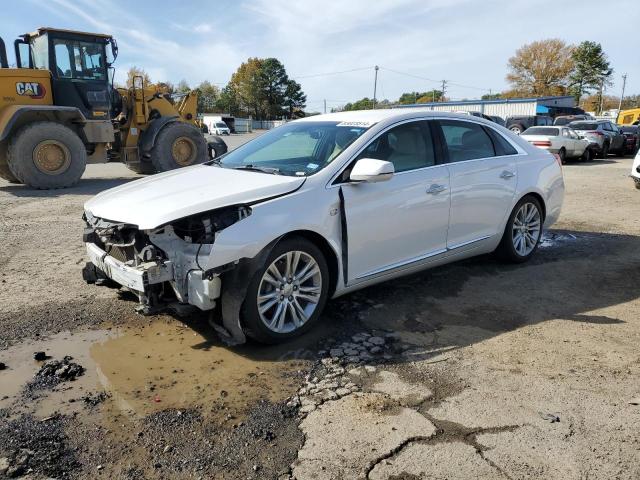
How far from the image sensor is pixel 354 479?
2525mm

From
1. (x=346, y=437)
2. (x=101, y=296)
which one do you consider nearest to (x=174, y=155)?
(x=101, y=296)

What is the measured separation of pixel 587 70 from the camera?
72750 millimetres

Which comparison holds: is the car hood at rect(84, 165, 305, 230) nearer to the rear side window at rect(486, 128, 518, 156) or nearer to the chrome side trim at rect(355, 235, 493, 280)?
the chrome side trim at rect(355, 235, 493, 280)

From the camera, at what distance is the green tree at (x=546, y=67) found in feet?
237

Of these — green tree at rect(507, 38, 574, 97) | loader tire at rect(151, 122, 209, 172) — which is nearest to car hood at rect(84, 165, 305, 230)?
loader tire at rect(151, 122, 209, 172)

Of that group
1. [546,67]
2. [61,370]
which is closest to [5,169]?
[61,370]

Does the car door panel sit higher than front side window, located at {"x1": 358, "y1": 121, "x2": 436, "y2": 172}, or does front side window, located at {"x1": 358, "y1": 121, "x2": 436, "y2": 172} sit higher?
front side window, located at {"x1": 358, "y1": 121, "x2": 436, "y2": 172}

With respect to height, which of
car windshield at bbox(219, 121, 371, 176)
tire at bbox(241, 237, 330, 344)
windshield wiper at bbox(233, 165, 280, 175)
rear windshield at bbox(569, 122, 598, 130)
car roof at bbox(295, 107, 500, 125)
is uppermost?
rear windshield at bbox(569, 122, 598, 130)

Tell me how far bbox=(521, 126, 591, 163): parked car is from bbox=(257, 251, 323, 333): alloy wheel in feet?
56.9

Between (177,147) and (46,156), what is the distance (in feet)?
10.4

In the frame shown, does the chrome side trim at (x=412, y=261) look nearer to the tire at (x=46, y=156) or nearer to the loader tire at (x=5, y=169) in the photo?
the tire at (x=46, y=156)

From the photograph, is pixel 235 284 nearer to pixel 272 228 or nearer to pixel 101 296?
pixel 272 228

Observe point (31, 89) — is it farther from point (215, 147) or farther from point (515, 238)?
point (515, 238)

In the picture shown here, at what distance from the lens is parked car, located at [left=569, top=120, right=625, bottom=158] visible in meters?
20.8
